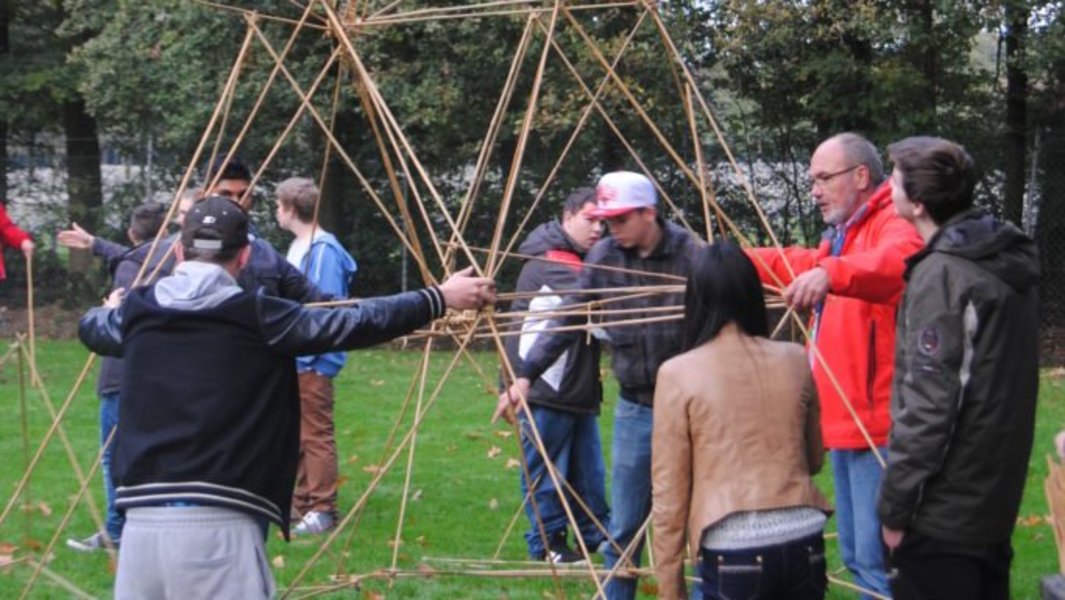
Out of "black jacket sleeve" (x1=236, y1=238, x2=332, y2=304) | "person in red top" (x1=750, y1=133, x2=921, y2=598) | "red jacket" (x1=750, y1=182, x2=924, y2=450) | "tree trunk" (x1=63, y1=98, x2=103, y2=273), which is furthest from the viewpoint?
"tree trunk" (x1=63, y1=98, x2=103, y2=273)

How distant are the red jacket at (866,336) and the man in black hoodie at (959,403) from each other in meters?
0.69

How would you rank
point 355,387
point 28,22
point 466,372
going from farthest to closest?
point 28,22
point 466,372
point 355,387

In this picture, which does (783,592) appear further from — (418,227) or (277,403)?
(418,227)

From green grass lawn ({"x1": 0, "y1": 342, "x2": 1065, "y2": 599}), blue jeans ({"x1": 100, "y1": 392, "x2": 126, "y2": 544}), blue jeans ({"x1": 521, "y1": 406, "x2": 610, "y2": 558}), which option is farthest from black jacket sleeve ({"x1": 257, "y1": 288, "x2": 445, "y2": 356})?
blue jeans ({"x1": 100, "y1": 392, "x2": 126, "y2": 544})

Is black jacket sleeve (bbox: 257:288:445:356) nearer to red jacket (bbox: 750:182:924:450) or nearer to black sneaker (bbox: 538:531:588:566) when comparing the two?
red jacket (bbox: 750:182:924:450)

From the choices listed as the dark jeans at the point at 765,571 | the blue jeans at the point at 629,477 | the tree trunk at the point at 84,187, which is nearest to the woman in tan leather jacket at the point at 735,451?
the dark jeans at the point at 765,571

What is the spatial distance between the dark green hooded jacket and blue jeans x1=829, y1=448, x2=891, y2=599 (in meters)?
0.94

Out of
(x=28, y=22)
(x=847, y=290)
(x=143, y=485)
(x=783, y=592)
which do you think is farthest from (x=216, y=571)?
(x=28, y=22)

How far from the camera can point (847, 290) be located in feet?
16.3

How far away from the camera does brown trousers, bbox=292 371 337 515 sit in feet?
27.5

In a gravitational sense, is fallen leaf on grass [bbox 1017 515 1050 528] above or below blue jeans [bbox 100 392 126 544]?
below

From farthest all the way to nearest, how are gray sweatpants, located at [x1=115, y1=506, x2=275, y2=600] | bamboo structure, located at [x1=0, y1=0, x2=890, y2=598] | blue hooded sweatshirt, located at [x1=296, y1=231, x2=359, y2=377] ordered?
blue hooded sweatshirt, located at [x1=296, y1=231, x2=359, y2=377] → bamboo structure, located at [x1=0, y1=0, x2=890, y2=598] → gray sweatpants, located at [x1=115, y1=506, x2=275, y2=600]

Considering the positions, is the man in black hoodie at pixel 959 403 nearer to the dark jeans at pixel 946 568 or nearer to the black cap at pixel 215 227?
the dark jeans at pixel 946 568

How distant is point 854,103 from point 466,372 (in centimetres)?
464
